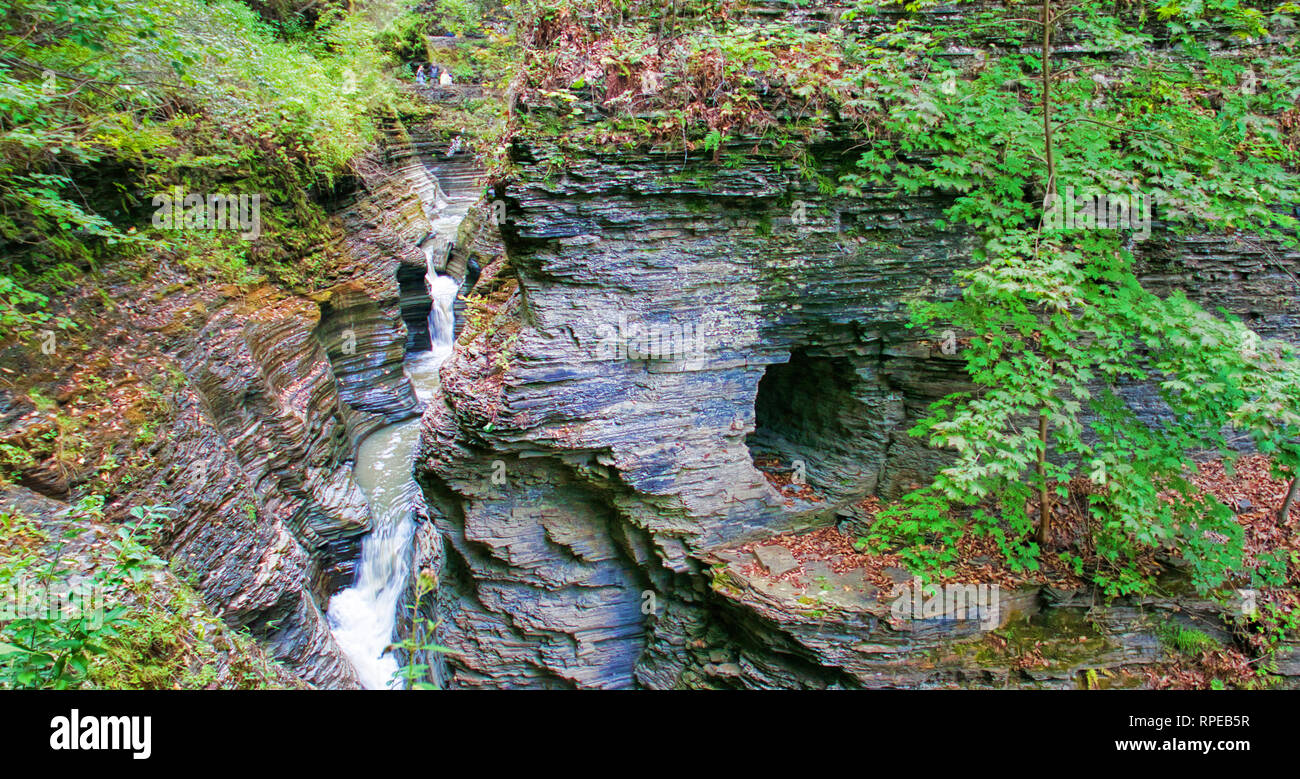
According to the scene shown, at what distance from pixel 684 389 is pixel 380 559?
7697mm

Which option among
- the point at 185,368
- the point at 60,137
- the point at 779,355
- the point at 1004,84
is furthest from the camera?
the point at 185,368

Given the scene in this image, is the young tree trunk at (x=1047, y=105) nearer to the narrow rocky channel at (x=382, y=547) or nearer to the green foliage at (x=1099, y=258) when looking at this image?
the green foliage at (x=1099, y=258)

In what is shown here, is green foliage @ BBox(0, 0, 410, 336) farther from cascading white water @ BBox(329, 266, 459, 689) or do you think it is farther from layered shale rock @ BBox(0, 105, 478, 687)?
cascading white water @ BBox(329, 266, 459, 689)

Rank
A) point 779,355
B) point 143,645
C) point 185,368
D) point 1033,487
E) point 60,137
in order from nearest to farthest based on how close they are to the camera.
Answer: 1. point 143,645
2. point 60,137
3. point 1033,487
4. point 779,355
5. point 185,368

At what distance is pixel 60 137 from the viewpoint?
21.0 ft

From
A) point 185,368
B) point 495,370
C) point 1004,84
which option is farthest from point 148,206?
point 1004,84

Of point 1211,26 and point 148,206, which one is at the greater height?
point 1211,26

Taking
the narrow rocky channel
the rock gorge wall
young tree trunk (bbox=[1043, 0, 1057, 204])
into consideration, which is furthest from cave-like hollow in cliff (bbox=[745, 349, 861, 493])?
the rock gorge wall

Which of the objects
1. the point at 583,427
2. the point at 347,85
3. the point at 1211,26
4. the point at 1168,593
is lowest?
the point at 1168,593

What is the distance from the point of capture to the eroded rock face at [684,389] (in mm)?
7242

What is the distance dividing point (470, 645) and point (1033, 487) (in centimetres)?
802

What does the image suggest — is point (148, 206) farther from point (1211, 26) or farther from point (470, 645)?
point (1211, 26)

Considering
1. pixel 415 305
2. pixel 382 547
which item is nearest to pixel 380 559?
pixel 382 547

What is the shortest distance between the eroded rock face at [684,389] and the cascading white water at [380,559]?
309 cm
